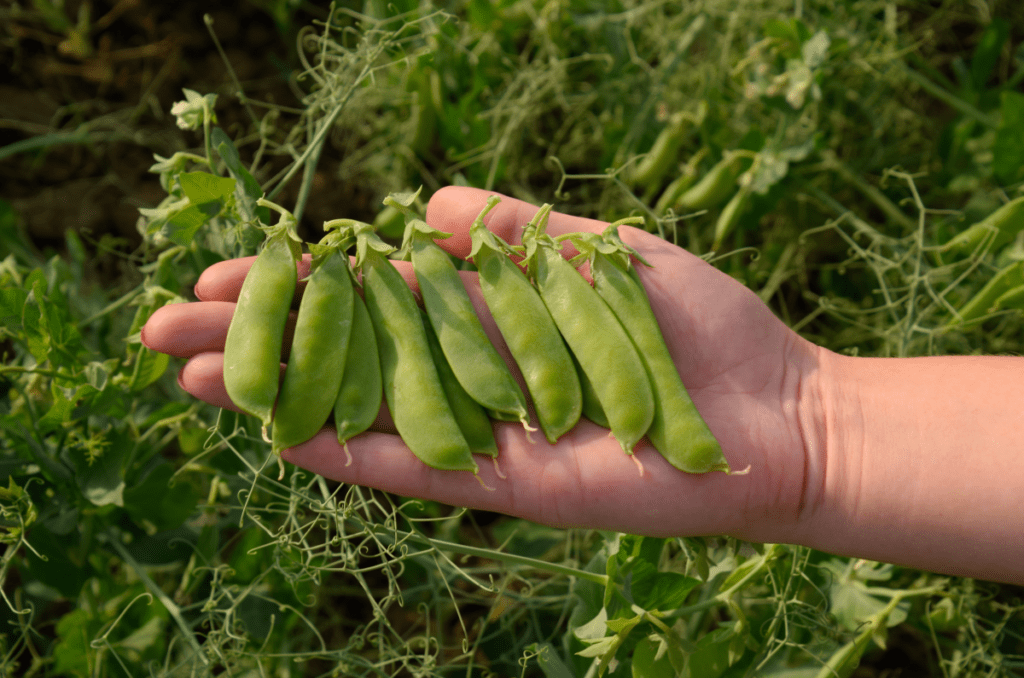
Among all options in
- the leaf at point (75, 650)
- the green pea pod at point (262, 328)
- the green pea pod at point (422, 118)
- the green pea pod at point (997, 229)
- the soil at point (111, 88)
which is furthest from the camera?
the soil at point (111, 88)

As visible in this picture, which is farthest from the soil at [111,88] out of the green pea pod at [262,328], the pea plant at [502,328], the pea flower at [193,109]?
the green pea pod at [262,328]

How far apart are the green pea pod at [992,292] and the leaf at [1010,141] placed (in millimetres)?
616

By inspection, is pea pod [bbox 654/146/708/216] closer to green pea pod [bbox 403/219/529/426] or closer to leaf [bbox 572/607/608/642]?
green pea pod [bbox 403/219/529/426]

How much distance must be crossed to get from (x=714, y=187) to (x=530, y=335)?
1.33 meters

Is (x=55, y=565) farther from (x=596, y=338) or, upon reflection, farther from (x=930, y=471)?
(x=930, y=471)

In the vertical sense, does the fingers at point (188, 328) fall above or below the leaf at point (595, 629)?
above

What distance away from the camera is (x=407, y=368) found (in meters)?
1.68

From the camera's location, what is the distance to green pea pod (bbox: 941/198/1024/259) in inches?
88.8

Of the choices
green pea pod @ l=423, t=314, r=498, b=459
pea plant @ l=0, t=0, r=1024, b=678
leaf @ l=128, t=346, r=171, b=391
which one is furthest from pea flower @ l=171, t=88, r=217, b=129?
green pea pod @ l=423, t=314, r=498, b=459

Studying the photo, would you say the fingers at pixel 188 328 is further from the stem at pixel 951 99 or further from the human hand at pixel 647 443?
the stem at pixel 951 99

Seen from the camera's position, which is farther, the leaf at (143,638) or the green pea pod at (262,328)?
the leaf at (143,638)

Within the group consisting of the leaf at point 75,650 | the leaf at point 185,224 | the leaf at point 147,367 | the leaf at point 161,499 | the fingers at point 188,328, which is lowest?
the leaf at point 75,650

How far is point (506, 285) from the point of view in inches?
70.1

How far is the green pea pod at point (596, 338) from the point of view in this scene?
1.67m
